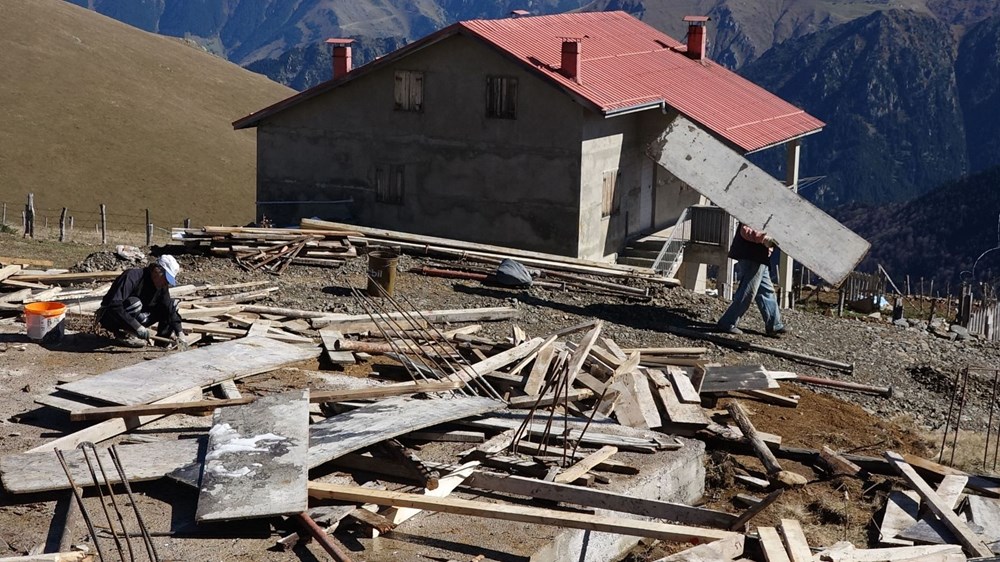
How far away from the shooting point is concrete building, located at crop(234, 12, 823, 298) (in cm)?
2502

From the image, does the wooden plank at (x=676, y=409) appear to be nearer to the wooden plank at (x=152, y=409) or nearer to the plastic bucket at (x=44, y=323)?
the wooden plank at (x=152, y=409)

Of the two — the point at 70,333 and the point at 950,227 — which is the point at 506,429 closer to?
the point at 70,333

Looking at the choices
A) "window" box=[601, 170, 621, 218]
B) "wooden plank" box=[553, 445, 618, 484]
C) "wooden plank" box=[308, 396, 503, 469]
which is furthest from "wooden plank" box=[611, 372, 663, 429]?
"window" box=[601, 170, 621, 218]

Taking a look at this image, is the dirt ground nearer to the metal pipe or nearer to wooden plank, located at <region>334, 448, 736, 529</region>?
the metal pipe

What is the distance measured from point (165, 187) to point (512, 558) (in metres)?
52.7

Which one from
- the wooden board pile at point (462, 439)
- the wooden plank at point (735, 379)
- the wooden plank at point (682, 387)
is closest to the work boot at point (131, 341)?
the wooden board pile at point (462, 439)

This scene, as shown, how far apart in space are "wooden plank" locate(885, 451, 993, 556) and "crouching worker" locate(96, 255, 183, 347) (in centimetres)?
764

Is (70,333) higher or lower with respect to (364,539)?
higher

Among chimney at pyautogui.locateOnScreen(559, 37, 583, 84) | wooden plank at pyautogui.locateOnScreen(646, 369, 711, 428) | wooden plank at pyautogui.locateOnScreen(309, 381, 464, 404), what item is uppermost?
chimney at pyautogui.locateOnScreen(559, 37, 583, 84)

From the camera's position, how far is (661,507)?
9469 mm

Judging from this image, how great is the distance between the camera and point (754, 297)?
1783cm

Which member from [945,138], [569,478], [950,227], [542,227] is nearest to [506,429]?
[569,478]

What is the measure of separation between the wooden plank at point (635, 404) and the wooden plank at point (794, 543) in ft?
8.32

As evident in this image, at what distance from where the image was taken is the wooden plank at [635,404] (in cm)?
1180
